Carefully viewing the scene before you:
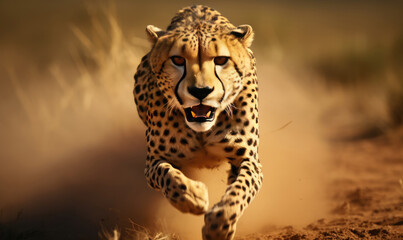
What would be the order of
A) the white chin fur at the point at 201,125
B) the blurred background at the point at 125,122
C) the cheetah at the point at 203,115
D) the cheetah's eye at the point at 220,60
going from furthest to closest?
the blurred background at the point at 125,122
the cheetah's eye at the point at 220,60
the white chin fur at the point at 201,125
the cheetah at the point at 203,115

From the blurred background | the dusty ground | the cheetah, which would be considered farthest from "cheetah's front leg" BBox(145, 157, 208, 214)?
the dusty ground

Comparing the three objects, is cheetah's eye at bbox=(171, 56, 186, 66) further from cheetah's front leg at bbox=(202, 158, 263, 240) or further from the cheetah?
cheetah's front leg at bbox=(202, 158, 263, 240)

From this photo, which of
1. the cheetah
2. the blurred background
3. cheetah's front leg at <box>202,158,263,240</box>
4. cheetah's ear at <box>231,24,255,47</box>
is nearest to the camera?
cheetah's front leg at <box>202,158,263,240</box>

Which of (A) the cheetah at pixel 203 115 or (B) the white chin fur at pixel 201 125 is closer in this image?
(A) the cheetah at pixel 203 115

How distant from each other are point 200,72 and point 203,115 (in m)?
0.29

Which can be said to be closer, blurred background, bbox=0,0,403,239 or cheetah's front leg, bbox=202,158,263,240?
cheetah's front leg, bbox=202,158,263,240

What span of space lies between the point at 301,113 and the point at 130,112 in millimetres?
2400

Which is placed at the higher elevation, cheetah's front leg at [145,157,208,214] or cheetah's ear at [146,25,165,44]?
cheetah's ear at [146,25,165,44]

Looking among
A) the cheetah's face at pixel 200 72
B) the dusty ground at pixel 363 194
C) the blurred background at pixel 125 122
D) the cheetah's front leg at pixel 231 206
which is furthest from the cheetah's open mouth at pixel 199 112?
the dusty ground at pixel 363 194

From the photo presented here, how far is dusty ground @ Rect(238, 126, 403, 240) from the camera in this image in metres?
4.93

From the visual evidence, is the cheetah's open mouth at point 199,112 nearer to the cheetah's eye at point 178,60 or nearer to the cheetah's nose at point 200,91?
the cheetah's nose at point 200,91

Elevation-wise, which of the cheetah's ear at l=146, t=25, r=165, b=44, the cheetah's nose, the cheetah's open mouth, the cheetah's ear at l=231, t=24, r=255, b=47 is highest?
the cheetah's ear at l=146, t=25, r=165, b=44

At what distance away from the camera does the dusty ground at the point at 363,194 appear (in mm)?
4934

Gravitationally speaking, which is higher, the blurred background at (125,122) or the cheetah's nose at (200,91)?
the cheetah's nose at (200,91)
